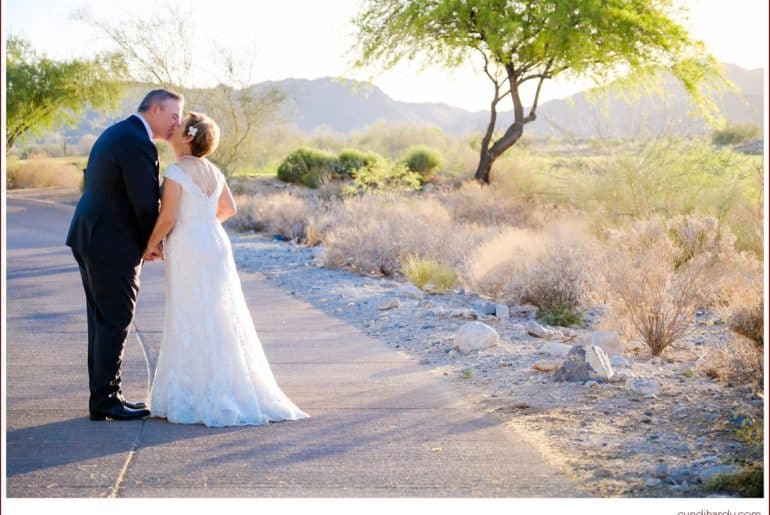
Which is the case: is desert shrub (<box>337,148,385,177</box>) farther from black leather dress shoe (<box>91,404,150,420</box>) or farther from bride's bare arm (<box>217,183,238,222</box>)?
black leather dress shoe (<box>91,404,150,420</box>)

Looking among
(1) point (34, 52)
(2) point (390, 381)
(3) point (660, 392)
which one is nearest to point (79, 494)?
(2) point (390, 381)

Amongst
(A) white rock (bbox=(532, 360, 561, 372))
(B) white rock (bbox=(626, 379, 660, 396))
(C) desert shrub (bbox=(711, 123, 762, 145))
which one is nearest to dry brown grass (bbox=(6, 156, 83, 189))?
(C) desert shrub (bbox=(711, 123, 762, 145))

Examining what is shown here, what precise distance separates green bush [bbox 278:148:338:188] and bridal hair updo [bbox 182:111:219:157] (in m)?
28.2

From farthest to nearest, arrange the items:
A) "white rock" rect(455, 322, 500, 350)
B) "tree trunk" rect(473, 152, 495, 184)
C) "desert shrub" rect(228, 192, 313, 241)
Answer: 1. "tree trunk" rect(473, 152, 495, 184)
2. "desert shrub" rect(228, 192, 313, 241)
3. "white rock" rect(455, 322, 500, 350)

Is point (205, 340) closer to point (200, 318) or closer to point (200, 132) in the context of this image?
point (200, 318)

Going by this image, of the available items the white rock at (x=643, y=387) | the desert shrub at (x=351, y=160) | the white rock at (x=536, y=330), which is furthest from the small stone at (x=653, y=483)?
the desert shrub at (x=351, y=160)

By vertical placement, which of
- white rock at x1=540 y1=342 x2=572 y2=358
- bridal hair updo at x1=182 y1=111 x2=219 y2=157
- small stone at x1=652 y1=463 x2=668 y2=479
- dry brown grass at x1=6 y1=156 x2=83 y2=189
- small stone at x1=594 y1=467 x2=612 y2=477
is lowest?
dry brown grass at x1=6 y1=156 x2=83 y2=189

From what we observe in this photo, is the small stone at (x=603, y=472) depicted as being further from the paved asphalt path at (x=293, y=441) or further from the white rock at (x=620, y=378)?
the white rock at (x=620, y=378)

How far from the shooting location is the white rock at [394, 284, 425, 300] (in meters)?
13.0

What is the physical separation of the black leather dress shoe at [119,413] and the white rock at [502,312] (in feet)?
18.1

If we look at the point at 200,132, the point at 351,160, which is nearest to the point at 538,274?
the point at 200,132

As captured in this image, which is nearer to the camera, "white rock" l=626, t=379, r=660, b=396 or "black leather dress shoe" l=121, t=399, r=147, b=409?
"black leather dress shoe" l=121, t=399, r=147, b=409

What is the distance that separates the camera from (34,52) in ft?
131

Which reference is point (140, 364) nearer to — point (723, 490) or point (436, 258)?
point (723, 490)
